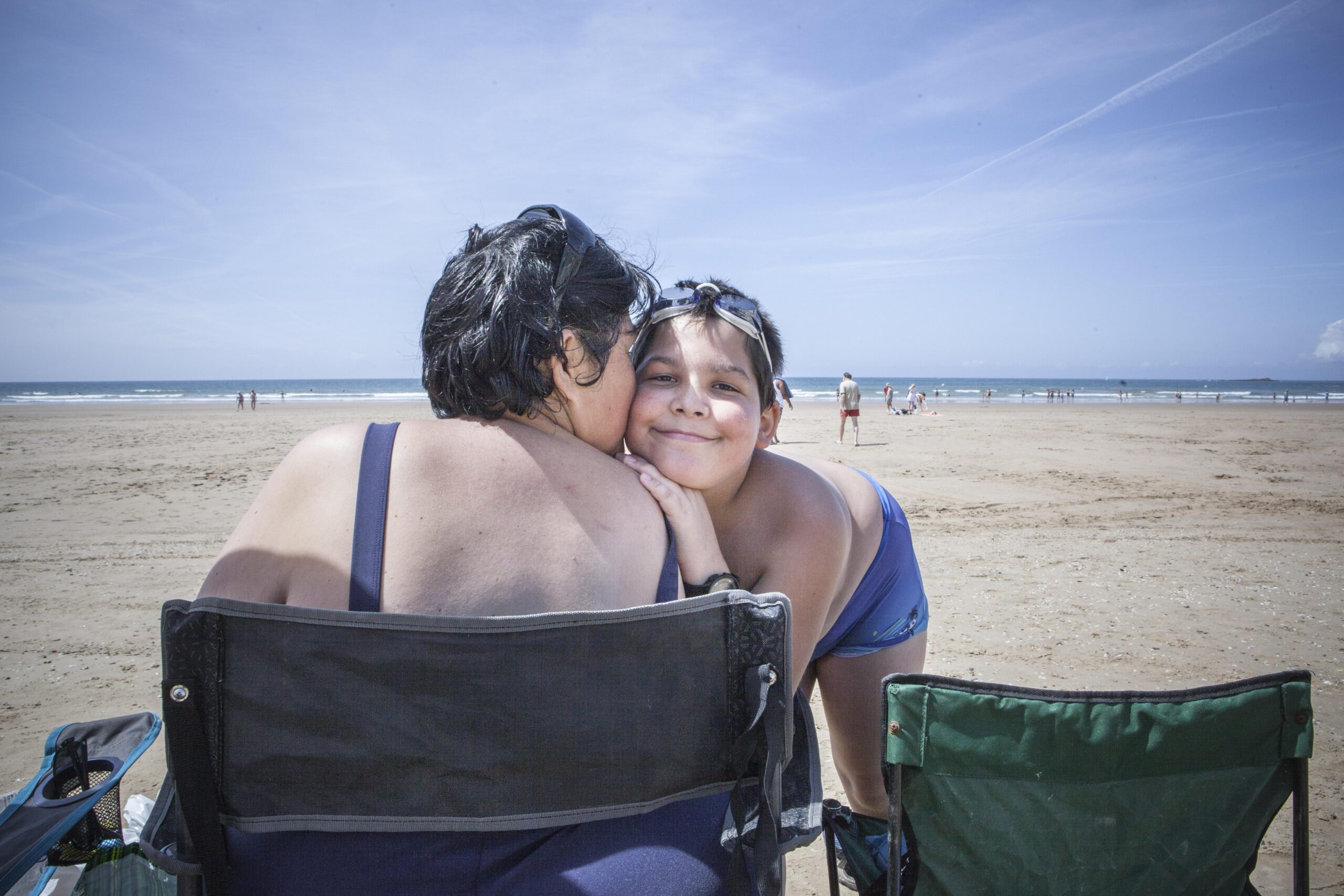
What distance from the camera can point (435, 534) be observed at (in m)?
1.13

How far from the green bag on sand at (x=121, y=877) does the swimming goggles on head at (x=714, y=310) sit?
1.75 m

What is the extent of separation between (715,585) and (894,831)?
61cm

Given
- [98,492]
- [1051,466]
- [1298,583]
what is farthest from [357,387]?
[1298,583]

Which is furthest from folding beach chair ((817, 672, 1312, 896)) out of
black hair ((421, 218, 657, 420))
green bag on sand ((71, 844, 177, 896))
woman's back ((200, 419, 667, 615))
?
green bag on sand ((71, 844, 177, 896))

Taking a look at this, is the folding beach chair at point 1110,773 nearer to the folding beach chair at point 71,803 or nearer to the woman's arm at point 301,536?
the woman's arm at point 301,536

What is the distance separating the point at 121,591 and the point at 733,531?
511cm

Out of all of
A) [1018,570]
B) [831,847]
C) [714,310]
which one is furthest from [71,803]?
[1018,570]

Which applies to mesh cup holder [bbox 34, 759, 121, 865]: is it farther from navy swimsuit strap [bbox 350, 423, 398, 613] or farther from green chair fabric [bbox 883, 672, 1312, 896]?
green chair fabric [bbox 883, 672, 1312, 896]

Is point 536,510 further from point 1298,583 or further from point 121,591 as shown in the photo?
point 1298,583

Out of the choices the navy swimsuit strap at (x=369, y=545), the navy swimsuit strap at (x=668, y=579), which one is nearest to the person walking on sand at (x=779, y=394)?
the navy swimsuit strap at (x=668, y=579)

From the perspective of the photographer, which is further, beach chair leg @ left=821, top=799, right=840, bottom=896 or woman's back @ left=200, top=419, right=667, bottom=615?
beach chair leg @ left=821, top=799, right=840, bottom=896

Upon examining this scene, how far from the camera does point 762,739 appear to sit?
116cm

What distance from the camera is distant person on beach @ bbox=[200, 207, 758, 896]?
3.58ft

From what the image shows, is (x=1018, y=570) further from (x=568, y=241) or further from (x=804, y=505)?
(x=568, y=241)
